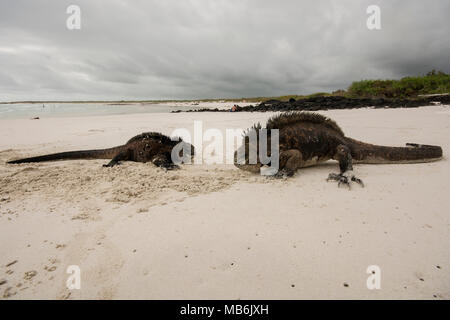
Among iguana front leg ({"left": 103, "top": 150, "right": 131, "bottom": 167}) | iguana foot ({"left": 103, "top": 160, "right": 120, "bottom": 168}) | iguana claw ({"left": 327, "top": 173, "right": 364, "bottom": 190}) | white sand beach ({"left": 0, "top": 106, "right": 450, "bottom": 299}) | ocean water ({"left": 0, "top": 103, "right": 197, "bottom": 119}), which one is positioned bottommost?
white sand beach ({"left": 0, "top": 106, "right": 450, "bottom": 299})

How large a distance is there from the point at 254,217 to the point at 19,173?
4.25 m

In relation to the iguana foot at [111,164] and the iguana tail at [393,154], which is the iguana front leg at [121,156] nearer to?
the iguana foot at [111,164]

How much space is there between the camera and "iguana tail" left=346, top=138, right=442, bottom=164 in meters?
4.08

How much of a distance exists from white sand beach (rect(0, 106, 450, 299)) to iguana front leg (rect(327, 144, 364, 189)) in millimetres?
161

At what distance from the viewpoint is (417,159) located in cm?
407

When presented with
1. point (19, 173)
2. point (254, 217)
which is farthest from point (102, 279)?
point (19, 173)

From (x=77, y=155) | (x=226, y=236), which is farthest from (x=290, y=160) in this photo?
(x=77, y=155)

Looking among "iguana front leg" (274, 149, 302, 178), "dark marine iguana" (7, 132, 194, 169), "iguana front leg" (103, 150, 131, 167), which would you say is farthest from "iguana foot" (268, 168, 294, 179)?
"iguana front leg" (103, 150, 131, 167)

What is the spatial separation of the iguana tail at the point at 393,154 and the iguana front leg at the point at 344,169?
1.79ft

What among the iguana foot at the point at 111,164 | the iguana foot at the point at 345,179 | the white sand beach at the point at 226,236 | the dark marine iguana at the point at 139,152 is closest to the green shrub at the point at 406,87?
the iguana foot at the point at 345,179

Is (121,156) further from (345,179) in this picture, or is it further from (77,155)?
(345,179)

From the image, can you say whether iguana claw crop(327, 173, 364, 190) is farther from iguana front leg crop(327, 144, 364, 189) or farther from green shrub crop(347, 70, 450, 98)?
green shrub crop(347, 70, 450, 98)

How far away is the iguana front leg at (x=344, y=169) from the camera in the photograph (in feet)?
10.2
